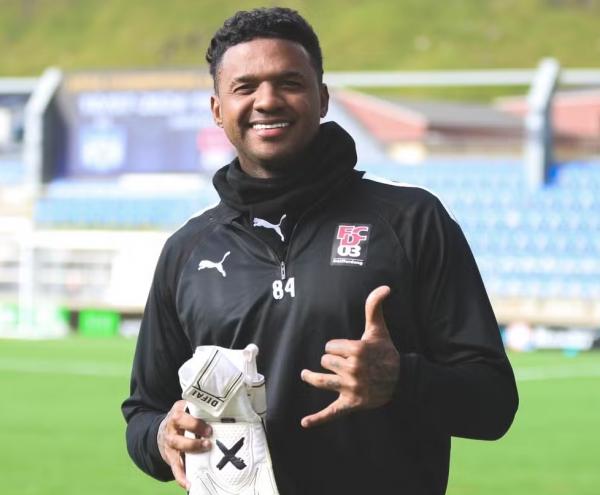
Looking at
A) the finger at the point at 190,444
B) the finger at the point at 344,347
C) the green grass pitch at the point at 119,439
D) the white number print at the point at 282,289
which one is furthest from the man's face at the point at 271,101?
the green grass pitch at the point at 119,439

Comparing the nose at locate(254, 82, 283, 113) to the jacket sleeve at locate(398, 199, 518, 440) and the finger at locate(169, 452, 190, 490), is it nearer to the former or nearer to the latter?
the jacket sleeve at locate(398, 199, 518, 440)

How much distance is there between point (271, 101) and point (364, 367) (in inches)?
26.1

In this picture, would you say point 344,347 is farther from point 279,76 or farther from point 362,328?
point 279,76

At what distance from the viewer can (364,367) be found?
2.68 m

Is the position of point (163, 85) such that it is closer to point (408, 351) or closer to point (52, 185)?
point (52, 185)

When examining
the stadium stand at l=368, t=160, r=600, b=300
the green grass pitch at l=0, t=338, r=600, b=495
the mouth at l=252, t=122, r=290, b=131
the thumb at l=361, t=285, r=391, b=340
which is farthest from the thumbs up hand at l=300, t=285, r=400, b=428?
the stadium stand at l=368, t=160, r=600, b=300

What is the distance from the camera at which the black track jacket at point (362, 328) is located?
2.91 m

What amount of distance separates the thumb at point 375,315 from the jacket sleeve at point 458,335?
177 mm

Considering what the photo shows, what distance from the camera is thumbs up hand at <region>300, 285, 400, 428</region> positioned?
8.79 ft

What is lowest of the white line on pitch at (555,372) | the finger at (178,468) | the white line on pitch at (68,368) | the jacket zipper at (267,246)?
the white line on pitch at (68,368)

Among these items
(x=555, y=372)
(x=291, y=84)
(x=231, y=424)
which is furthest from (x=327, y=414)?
(x=555, y=372)

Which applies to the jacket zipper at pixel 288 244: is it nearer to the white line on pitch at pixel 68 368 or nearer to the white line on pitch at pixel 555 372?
the white line on pitch at pixel 555 372

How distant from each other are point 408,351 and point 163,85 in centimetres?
2945

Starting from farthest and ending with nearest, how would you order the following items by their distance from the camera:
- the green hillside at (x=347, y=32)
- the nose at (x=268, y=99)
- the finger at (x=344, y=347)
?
the green hillside at (x=347, y=32), the nose at (x=268, y=99), the finger at (x=344, y=347)
